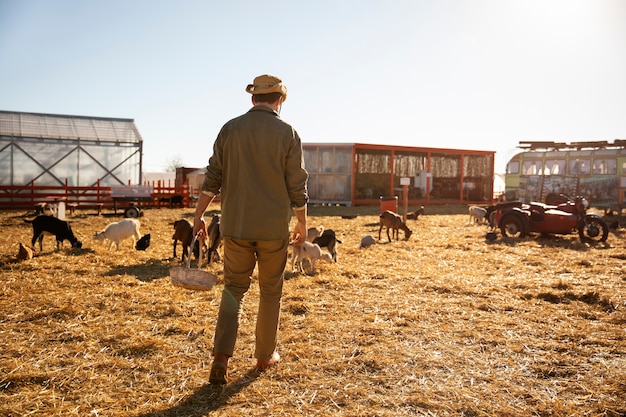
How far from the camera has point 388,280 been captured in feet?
27.2

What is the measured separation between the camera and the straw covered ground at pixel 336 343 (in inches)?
147

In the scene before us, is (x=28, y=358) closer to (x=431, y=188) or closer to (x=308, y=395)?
(x=308, y=395)

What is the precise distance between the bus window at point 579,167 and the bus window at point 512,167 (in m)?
2.68

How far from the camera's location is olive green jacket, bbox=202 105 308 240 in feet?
12.8

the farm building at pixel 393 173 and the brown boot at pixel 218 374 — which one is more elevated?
the farm building at pixel 393 173

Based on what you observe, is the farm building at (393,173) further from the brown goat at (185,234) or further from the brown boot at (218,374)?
the brown boot at (218,374)

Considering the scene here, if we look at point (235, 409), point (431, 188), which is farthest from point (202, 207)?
point (431, 188)

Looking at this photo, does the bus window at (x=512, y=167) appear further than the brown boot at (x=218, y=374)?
Yes

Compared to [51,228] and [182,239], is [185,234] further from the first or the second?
[51,228]

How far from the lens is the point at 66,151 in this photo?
29453 millimetres

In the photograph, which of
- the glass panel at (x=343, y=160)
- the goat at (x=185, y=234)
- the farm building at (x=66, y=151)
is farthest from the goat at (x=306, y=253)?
the farm building at (x=66, y=151)

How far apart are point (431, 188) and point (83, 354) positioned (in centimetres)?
3038

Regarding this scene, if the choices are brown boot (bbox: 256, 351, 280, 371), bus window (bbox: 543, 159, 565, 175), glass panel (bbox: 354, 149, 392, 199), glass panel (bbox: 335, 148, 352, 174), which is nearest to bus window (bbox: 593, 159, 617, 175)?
bus window (bbox: 543, 159, 565, 175)

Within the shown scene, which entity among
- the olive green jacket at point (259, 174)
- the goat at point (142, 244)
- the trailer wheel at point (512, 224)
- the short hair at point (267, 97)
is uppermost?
the short hair at point (267, 97)
